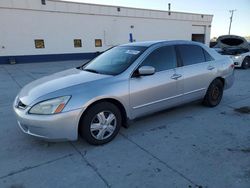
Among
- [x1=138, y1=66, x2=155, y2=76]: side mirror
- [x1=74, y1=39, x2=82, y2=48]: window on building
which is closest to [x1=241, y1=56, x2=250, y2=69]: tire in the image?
[x1=138, y1=66, x2=155, y2=76]: side mirror

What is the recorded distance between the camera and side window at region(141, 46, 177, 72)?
148 inches

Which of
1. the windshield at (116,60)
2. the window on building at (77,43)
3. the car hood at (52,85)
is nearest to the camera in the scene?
the car hood at (52,85)

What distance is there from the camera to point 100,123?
3.27 m

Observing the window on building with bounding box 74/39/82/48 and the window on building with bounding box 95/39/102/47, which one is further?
the window on building with bounding box 95/39/102/47

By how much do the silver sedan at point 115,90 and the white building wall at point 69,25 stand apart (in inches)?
594

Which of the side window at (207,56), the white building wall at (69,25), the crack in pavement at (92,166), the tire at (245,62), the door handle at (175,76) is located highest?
the white building wall at (69,25)

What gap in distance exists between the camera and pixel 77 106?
296 centimetres

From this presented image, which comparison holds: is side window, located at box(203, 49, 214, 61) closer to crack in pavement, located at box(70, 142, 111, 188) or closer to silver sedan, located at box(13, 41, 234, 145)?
silver sedan, located at box(13, 41, 234, 145)

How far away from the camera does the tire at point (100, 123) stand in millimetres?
3133

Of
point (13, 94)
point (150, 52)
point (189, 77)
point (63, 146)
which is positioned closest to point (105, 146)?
point (63, 146)

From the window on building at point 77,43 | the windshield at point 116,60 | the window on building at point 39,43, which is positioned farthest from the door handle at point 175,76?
the window on building at point 77,43

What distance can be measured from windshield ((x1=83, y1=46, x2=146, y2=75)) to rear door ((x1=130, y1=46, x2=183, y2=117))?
0.25 m

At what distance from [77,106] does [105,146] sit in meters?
0.84

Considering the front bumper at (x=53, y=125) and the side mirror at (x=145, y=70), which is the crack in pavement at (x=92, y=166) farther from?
the side mirror at (x=145, y=70)
